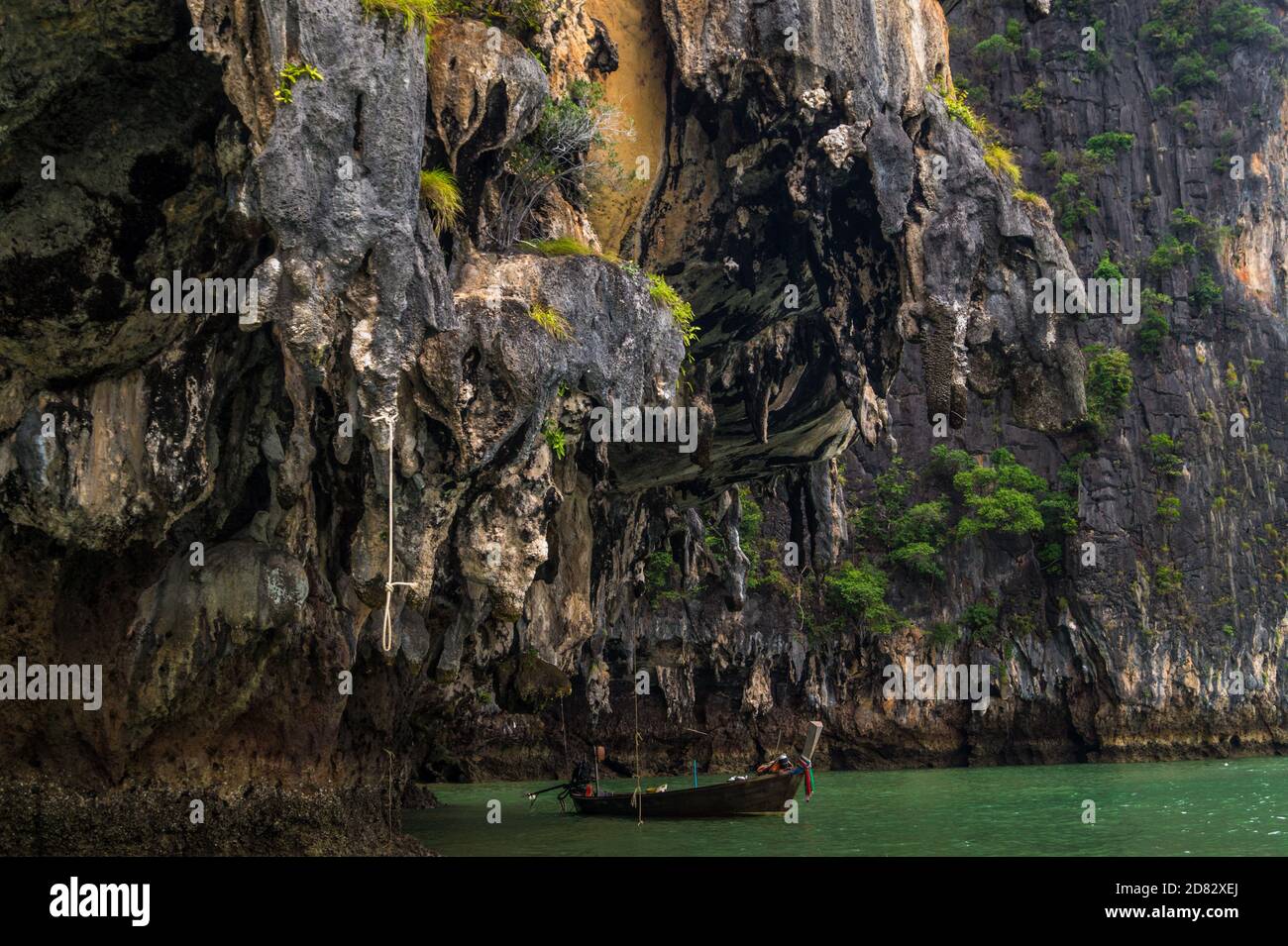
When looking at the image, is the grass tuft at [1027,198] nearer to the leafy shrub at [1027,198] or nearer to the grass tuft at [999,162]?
the leafy shrub at [1027,198]

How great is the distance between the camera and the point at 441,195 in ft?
38.0

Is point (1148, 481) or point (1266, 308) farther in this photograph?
point (1266, 308)

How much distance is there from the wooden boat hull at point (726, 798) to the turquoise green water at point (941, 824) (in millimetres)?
246

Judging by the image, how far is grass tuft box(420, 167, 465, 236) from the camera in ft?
37.9

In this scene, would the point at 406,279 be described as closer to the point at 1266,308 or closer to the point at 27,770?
the point at 27,770

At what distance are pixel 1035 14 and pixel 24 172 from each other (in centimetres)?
1362

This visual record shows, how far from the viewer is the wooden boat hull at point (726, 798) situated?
19.7 meters

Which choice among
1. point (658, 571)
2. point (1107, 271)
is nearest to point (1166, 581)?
point (1107, 271)

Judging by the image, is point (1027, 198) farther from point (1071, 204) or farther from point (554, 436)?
point (1071, 204)

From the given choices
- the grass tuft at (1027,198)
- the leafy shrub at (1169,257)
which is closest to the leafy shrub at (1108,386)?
the leafy shrub at (1169,257)

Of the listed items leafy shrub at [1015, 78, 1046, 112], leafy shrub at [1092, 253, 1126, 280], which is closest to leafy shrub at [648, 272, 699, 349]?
leafy shrub at [1092, 253, 1126, 280]

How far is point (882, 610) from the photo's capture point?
36.8 m

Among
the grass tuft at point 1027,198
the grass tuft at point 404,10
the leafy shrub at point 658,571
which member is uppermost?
the grass tuft at point 1027,198

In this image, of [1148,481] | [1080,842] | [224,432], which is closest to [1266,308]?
[1148,481]
